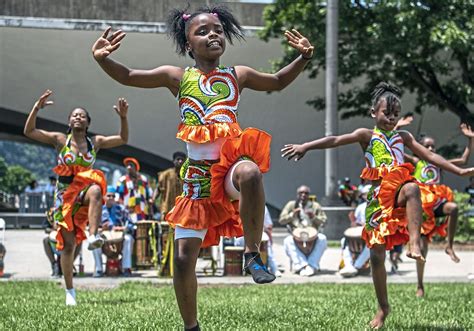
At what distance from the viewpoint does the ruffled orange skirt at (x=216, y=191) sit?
5148mm

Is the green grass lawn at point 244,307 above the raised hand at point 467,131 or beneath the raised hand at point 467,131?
beneath

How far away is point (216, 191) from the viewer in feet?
17.3

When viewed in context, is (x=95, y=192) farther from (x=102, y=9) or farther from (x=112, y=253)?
(x=102, y=9)

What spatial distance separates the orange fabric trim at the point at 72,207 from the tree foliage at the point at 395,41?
43.6 ft

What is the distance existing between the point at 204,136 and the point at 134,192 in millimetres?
9741

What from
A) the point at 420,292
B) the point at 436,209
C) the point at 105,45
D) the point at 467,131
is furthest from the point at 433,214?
the point at 105,45

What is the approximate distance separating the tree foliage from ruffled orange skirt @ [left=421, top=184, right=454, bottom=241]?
10.1 metres

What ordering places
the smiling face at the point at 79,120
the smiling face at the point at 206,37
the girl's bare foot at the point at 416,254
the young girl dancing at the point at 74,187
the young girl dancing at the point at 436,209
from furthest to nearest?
the young girl dancing at the point at 436,209 < the smiling face at the point at 79,120 < the young girl dancing at the point at 74,187 < the girl's bare foot at the point at 416,254 < the smiling face at the point at 206,37

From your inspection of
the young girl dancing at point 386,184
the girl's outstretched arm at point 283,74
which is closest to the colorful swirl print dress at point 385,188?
the young girl dancing at point 386,184

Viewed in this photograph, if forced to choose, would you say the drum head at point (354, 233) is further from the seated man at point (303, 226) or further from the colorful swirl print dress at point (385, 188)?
the colorful swirl print dress at point (385, 188)

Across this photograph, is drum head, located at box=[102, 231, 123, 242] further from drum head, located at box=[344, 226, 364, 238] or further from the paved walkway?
drum head, located at box=[344, 226, 364, 238]

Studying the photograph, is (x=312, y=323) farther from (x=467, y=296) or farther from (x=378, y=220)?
(x=467, y=296)

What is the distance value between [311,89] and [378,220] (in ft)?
80.1

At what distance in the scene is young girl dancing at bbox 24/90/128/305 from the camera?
8.62 meters
